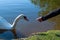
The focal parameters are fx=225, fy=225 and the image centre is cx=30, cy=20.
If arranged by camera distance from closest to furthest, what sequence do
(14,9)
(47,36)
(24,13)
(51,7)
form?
(47,36) < (24,13) < (14,9) < (51,7)

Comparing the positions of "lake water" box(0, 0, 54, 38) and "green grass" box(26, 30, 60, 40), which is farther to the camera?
"lake water" box(0, 0, 54, 38)

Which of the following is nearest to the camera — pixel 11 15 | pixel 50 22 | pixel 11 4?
pixel 50 22

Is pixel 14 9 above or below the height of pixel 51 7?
above

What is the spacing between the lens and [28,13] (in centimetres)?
1104

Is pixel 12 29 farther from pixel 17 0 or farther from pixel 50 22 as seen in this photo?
pixel 17 0

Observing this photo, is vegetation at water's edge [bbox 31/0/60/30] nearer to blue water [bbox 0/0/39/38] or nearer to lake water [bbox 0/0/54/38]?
lake water [bbox 0/0/54/38]

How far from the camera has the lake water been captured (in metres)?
8.48

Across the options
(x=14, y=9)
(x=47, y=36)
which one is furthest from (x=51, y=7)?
(x=47, y=36)

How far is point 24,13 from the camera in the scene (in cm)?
1095

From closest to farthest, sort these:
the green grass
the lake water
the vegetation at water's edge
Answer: the green grass
the lake water
the vegetation at water's edge

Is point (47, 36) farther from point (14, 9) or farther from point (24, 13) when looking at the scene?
point (14, 9)

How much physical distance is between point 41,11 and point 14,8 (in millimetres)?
1401

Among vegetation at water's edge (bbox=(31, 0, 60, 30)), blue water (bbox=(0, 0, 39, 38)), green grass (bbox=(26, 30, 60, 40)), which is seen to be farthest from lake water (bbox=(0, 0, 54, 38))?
green grass (bbox=(26, 30, 60, 40))

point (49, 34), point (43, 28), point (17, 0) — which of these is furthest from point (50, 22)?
point (17, 0)
